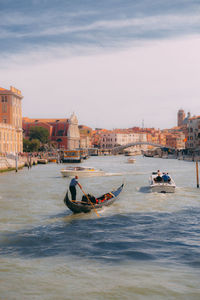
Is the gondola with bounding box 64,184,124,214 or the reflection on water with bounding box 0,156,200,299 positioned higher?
the gondola with bounding box 64,184,124,214

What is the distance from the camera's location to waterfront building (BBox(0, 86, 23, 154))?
50.8m

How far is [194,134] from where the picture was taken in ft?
247

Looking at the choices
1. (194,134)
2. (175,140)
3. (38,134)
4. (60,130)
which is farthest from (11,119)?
(175,140)

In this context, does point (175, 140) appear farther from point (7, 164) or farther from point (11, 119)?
point (7, 164)

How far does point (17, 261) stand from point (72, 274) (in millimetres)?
1395

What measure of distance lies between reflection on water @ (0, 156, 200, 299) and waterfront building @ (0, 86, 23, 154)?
122ft

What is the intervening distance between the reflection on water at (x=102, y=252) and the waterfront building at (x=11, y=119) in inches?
1458

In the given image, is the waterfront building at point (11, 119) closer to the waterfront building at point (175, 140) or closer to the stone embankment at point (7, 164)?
the stone embankment at point (7, 164)

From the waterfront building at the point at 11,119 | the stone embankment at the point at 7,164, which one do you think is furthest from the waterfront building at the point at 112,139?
the stone embankment at the point at 7,164

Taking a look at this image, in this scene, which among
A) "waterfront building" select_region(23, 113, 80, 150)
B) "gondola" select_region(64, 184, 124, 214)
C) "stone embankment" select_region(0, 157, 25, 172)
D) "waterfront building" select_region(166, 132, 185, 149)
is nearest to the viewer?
"gondola" select_region(64, 184, 124, 214)

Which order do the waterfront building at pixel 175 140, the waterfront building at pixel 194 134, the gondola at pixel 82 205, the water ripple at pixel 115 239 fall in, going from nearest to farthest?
the water ripple at pixel 115 239 → the gondola at pixel 82 205 → the waterfront building at pixel 194 134 → the waterfront building at pixel 175 140

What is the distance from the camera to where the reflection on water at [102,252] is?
6820mm

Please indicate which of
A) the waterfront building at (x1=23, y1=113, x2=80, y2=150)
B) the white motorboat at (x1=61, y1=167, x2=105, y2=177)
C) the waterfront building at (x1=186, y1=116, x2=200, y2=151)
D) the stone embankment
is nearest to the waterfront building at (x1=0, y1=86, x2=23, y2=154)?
the stone embankment

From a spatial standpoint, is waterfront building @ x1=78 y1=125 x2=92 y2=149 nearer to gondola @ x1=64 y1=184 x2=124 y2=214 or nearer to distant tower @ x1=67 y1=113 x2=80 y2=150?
distant tower @ x1=67 y1=113 x2=80 y2=150
